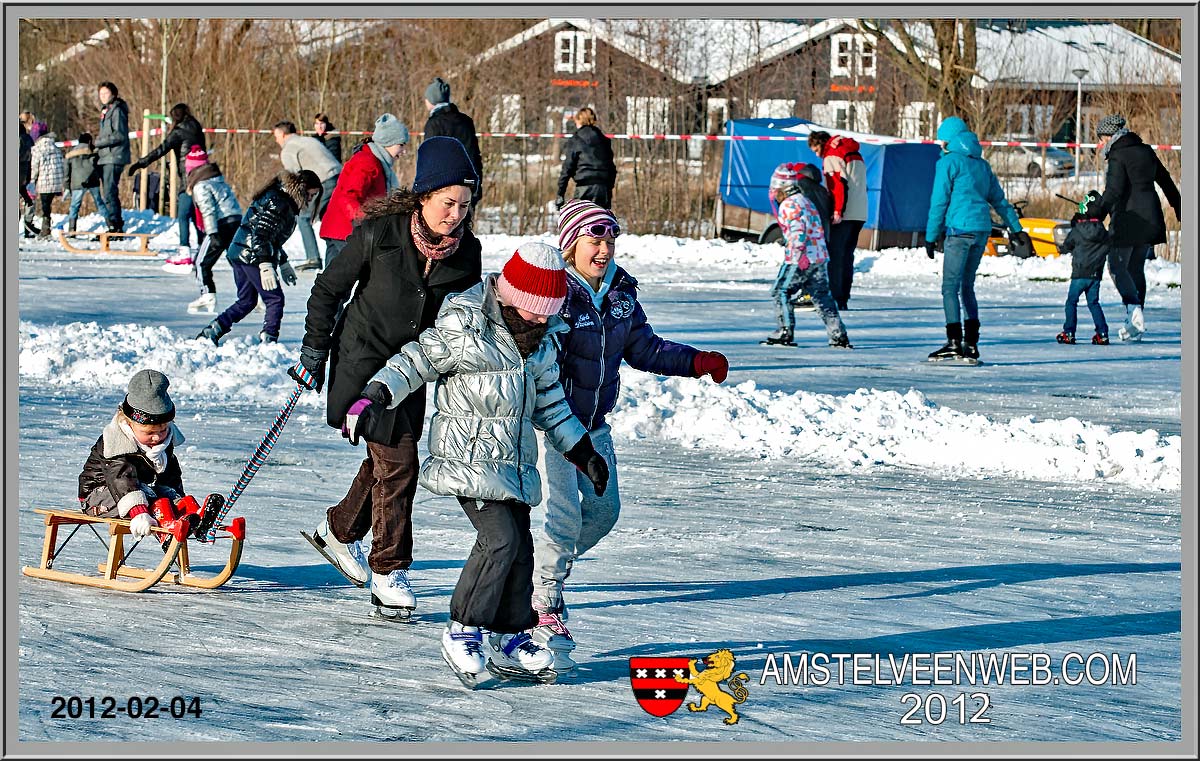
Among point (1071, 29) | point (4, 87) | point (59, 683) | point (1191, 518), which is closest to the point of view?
point (59, 683)

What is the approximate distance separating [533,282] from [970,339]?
7640 mm

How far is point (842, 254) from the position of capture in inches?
548

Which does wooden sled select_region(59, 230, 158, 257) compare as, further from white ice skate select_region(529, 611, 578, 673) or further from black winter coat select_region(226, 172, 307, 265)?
white ice skate select_region(529, 611, 578, 673)

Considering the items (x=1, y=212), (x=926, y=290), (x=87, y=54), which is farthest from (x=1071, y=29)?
(x=1, y=212)

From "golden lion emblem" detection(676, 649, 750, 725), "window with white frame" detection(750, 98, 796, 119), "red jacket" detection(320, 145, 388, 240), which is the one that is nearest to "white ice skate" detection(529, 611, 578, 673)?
"golden lion emblem" detection(676, 649, 750, 725)

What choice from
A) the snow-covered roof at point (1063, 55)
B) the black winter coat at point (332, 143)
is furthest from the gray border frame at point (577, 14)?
the snow-covered roof at point (1063, 55)

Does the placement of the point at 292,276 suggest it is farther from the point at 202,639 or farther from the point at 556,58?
the point at 556,58

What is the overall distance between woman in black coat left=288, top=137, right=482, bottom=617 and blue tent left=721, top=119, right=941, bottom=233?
17456mm

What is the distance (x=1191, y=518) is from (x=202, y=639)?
3.58 metres

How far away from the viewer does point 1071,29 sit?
28.1m

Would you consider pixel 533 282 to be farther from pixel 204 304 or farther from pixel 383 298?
pixel 204 304

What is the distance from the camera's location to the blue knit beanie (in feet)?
15.1

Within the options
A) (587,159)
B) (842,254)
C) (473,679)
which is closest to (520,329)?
(473,679)

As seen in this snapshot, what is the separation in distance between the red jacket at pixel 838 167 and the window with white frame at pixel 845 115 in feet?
43.0
